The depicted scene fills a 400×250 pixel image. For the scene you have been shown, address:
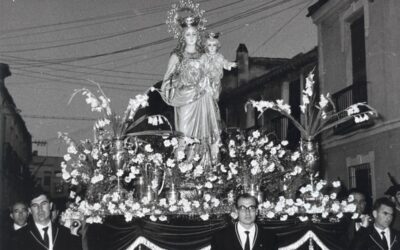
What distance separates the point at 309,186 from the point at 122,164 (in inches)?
83.2

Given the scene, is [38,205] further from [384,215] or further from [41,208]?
[384,215]

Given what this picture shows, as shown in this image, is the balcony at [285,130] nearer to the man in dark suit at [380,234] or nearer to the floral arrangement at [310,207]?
the floral arrangement at [310,207]

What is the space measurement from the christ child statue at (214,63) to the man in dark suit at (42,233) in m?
3.11

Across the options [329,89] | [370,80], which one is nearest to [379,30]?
[370,80]

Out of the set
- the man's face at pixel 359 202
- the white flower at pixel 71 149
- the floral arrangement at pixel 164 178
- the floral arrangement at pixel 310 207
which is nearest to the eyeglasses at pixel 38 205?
the floral arrangement at pixel 164 178

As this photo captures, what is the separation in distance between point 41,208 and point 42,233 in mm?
244

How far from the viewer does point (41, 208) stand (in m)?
4.98

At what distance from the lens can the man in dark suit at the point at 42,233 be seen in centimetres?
499

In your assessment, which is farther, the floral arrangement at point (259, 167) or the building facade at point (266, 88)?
the building facade at point (266, 88)

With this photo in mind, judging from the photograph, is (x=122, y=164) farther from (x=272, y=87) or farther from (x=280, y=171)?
(x=272, y=87)

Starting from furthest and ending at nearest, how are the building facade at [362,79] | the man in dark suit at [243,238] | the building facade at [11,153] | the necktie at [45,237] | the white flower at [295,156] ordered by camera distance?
the building facade at [11,153] < the building facade at [362,79] < the white flower at [295,156] < the necktie at [45,237] < the man in dark suit at [243,238]

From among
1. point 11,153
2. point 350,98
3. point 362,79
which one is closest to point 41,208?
point 350,98

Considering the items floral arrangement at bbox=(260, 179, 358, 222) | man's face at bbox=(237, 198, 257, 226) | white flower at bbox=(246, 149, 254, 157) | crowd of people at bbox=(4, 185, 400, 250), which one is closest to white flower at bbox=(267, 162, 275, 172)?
white flower at bbox=(246, 149, 254, 157)

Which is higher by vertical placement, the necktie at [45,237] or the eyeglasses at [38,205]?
the eyeglasses at [38,205]
